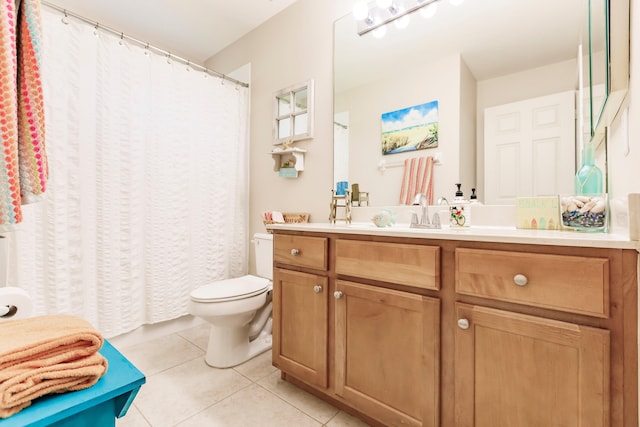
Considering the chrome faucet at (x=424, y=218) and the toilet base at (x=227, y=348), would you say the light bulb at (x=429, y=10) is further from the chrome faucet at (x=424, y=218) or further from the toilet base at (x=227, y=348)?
the toilet base at (x=227, y=348)

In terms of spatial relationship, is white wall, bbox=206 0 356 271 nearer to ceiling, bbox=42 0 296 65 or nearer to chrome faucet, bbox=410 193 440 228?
ceiling, bbox=42 0 296 65

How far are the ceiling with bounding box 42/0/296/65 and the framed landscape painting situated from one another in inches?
51.7

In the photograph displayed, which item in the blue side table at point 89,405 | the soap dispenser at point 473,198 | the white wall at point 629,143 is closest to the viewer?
the blue side table at point 89,405

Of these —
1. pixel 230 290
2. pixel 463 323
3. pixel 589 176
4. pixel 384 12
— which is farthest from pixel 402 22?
pixel 230 290

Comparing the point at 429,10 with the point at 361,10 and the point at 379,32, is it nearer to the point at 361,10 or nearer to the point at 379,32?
the point at 379,32

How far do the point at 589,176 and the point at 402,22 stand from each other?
4.10 ft

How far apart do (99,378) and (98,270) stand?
4.85 feet

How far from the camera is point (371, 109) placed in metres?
1.84

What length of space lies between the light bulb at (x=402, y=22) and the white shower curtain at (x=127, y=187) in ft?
A: 4.58

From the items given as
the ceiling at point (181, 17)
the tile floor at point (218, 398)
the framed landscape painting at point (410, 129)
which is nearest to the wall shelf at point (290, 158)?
the framed landscape painting at point (410, 129)

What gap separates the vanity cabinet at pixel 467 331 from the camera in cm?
77

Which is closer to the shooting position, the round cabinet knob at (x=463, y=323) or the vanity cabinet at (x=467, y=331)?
the vanity cabinet at (x=467, y=331)

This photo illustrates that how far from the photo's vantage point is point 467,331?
979 millimetres

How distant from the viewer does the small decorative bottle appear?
1.14 m
